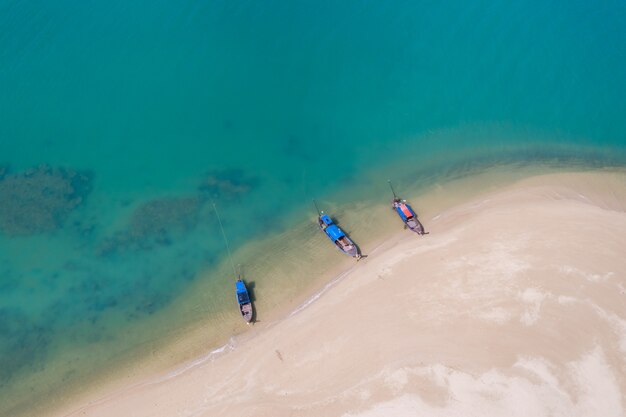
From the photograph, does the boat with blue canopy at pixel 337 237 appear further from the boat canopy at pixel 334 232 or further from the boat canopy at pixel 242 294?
the boat canopy at pixel 242 294

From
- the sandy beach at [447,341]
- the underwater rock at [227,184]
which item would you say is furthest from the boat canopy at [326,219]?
the underwater rock at [227,184]

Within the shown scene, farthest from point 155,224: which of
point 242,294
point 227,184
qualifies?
point 242,294

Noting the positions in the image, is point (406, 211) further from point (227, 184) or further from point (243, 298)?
point (227, 184)

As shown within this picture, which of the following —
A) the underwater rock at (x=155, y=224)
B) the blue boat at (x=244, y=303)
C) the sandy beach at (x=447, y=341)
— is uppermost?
the underwater rock at (x=155, y=224)

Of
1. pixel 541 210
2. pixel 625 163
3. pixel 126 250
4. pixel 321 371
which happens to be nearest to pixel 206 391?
pixel 321 371

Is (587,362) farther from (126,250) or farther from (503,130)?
(126,250)
